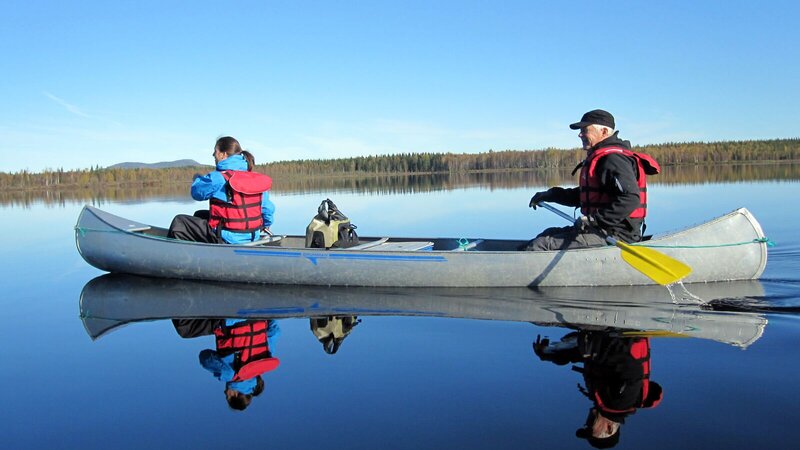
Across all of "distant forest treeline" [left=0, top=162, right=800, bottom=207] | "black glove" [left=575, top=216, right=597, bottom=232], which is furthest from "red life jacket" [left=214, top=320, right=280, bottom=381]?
"distant forest treeline" [left=0, top=162, right=800, bottom=207]

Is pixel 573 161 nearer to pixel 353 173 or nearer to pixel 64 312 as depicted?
pixel 353 173

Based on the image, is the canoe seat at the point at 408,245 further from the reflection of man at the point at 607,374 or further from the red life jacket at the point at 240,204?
the reflection of man at the point at 607,374

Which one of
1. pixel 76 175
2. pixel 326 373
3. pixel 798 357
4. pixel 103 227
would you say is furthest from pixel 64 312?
pixel 76 175

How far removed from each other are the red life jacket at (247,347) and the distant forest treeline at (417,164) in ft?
99.9

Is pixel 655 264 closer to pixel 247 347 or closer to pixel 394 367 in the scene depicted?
pixel 394 367

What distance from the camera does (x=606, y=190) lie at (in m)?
5.96

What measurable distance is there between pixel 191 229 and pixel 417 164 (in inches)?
2265

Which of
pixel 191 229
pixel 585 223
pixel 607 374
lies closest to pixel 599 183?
pixel 585 223

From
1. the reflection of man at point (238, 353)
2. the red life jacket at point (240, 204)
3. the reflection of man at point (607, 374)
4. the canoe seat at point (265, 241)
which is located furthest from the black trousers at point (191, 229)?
the reflection of man at point (607, 374)

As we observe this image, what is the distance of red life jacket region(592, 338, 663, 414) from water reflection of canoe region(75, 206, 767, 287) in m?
1.72

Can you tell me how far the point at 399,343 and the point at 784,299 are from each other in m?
3.34

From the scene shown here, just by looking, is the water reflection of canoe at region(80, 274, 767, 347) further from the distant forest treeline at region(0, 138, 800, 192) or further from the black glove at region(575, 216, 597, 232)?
the distant forest treeline at region(0, 138, 800, 192)

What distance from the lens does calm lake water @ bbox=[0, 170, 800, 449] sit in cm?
333

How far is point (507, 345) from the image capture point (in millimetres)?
4738
